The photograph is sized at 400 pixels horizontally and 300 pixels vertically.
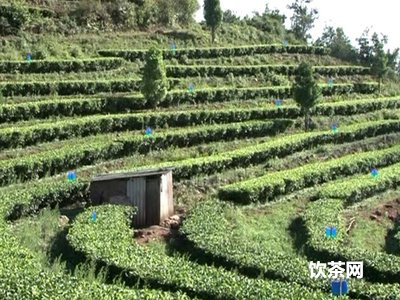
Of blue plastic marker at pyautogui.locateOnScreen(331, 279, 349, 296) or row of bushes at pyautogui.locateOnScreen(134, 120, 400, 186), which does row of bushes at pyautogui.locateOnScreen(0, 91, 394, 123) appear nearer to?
row of bushes at pyautogui.locateOnScreen(134, 120, 400, 186)

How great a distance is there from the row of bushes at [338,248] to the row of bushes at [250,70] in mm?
18245

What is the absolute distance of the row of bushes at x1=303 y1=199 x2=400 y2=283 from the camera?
18.2m

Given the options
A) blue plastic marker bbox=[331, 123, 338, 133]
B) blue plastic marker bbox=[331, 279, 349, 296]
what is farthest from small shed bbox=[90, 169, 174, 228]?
blue plastic marker bbox=[331, 123, 338, 133]

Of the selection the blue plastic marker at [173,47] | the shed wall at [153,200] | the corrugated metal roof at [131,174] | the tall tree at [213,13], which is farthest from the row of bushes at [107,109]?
the shed wall at [153,200]

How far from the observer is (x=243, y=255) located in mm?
17984

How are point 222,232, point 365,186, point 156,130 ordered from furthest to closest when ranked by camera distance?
1. point 156,130
2. point 365,186
3. point 222,232

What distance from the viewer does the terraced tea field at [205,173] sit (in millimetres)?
15688

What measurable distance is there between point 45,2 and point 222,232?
2949cm

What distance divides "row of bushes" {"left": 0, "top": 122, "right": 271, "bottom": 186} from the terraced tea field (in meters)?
0.07

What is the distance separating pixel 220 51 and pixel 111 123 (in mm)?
16571

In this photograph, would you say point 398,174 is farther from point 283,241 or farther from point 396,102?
point 396,102

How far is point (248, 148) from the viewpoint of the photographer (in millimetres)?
30469

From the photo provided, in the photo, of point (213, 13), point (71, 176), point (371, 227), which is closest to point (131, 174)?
point (71, 176)

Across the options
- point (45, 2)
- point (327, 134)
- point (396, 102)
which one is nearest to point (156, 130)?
point (327, 134)
